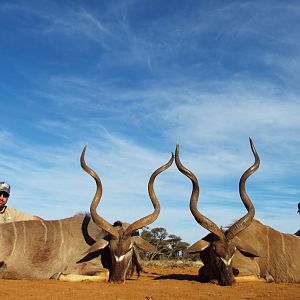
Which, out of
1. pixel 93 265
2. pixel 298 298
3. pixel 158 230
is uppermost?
pixel 158 230

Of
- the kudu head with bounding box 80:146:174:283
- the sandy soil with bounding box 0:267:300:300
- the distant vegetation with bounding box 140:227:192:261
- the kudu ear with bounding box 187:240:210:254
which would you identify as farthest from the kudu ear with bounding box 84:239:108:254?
the distant vegetation with bounding box 140:227:192:261

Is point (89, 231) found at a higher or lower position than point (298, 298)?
higher

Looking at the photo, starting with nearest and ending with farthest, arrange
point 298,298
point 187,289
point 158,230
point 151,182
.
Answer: point 298,298
point 187,289
point 151,182
point 158,230

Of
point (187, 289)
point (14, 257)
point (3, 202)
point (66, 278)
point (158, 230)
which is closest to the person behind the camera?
point (187, 289)

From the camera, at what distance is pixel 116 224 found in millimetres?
7957

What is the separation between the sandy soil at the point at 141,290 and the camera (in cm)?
541

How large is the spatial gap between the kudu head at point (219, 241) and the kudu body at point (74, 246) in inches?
26.8

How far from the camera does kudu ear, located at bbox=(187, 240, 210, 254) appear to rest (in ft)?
24.2

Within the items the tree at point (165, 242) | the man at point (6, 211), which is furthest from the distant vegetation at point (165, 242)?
the man at point (6, 211)

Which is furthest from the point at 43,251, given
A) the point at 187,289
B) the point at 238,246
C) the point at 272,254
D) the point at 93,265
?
the point at 272,254

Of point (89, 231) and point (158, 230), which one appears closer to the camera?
point (89, 231)

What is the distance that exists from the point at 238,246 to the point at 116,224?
2.05 metres

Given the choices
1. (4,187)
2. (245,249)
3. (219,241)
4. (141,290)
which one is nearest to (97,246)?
(141,290)

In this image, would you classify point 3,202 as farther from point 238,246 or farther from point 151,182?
point 238,246
